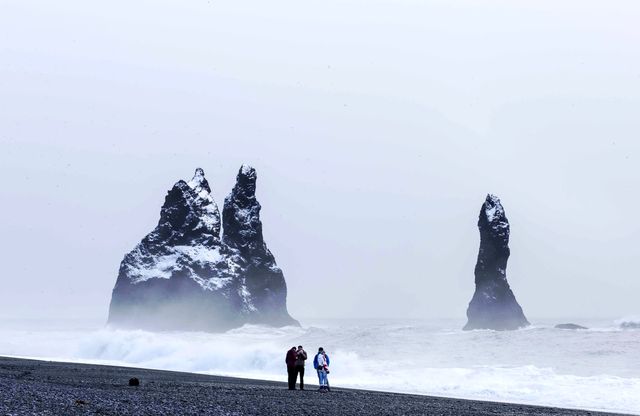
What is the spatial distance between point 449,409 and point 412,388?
1815cm

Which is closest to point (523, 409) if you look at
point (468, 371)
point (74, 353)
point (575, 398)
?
point (575, 398)

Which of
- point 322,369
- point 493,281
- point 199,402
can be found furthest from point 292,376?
point 493,281

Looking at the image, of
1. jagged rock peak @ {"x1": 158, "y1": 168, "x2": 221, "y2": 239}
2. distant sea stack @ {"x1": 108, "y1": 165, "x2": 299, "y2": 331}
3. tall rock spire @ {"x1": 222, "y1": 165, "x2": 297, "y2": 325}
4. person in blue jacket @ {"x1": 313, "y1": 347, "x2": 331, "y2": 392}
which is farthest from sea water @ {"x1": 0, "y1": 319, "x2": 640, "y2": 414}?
jagged rock peak @ {"x1": 158, "y1": 168, "x2": 221, "y2": 239}

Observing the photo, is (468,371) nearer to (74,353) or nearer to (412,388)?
(412,388)

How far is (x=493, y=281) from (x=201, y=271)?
3860 centimetres

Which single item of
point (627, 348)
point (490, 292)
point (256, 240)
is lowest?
point (627, 348)

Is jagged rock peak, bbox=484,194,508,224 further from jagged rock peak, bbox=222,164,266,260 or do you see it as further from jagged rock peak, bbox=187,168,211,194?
jagged rock peak, bbox=187,168,211,194

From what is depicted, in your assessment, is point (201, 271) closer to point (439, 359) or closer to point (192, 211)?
point (192, 211)

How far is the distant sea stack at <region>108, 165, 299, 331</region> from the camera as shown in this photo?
390 feet

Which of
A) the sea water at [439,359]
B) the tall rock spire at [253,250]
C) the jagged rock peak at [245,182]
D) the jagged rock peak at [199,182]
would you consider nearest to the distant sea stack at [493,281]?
the sea water at [439,359]

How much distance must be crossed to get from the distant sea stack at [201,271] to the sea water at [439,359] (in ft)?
31.9

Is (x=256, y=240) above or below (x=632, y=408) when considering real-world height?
above

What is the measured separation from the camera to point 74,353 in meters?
95.8

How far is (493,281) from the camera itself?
10725 cm
